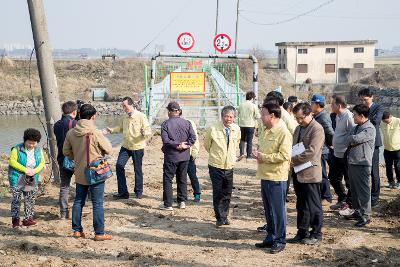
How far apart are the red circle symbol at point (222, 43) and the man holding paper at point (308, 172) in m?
9.86

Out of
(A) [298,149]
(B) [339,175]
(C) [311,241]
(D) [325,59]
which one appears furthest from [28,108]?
(C) [311,241]

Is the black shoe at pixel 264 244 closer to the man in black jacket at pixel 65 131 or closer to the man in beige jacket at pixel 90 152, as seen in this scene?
the man in beige jacket at pixel 90 152

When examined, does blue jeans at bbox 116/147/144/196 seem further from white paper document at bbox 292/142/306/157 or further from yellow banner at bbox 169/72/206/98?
yellow banner at bbox 169/72/206/98

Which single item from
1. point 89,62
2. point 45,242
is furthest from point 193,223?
point 89,62

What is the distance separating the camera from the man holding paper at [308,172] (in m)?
5.95

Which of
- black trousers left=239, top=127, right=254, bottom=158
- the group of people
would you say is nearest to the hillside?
black trousers left=239, top=127, right=254, bottom=158

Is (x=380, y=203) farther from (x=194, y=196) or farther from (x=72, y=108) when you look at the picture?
(x=72, y=108)

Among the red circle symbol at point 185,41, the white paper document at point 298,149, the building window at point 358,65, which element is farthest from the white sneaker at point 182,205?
the building window at point 358,65

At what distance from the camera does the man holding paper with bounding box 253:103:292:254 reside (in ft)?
18.2

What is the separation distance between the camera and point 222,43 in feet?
51.7

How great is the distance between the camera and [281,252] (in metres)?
5.75

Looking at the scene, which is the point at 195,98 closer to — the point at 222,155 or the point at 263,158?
the point at 222,155

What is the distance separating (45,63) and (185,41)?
25.2ft

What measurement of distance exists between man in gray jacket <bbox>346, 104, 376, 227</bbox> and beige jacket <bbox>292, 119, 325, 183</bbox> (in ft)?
2.95
